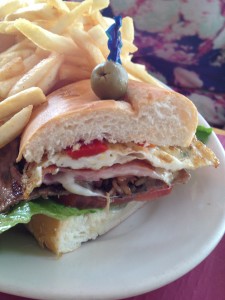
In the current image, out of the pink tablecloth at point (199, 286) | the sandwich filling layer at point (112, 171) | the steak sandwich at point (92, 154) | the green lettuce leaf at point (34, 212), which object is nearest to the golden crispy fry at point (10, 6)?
the steak sandwich at point (92, 154)

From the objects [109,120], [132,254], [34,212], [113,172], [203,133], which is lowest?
[203,133]

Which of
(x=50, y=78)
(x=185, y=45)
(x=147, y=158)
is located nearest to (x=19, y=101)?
(x=50, y=78)

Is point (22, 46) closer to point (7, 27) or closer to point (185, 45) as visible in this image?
point (7, 27)

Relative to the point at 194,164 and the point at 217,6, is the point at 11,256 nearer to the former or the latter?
the point at 194,164

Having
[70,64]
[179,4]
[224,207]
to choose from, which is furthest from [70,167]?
[179,4]

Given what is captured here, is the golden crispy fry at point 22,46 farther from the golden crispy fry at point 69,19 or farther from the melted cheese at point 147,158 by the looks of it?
the melted cheese at point 147,158
